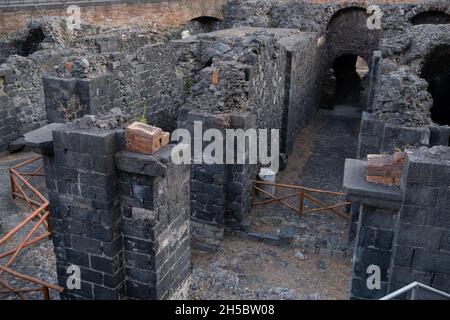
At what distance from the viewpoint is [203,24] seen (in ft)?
86.7

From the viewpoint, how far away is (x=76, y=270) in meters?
6.35

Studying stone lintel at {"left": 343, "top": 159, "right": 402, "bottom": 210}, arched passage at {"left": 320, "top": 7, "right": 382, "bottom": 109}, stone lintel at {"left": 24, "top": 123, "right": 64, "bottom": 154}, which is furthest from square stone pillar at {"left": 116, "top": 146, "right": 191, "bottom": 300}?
arched passage at {"left": 320, "top": 7, "right": 382, "bottom": 109}

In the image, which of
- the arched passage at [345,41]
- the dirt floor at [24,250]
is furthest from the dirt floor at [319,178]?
the dirt floor at [24,250]

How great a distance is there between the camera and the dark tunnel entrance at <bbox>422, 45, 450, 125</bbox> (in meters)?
12.2

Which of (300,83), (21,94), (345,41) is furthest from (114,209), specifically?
(345,41)

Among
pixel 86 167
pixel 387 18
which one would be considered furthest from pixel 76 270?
pixel 387 18

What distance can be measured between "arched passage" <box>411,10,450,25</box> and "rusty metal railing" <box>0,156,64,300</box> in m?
15.0

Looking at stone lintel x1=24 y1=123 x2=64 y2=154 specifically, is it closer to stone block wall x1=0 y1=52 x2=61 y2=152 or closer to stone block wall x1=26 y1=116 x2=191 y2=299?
stone block wall x1=26 y1=116 x2=191 y2=299

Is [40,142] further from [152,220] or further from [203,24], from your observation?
[203,24]

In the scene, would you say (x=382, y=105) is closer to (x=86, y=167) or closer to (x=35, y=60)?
(x=86, y=167)

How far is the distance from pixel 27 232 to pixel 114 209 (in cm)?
459

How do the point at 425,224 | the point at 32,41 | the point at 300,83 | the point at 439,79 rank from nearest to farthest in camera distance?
the point at 425,224 < the point at 439,79 < the point at 300,83 < the point at 32,41

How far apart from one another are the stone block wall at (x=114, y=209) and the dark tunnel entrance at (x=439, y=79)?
340 inches

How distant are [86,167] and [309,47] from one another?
39.5ft
